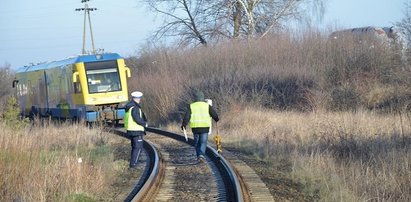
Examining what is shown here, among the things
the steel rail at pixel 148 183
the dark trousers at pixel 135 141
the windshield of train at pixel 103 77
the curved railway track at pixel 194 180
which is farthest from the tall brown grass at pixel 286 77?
the dark trousers at pixel 135 141

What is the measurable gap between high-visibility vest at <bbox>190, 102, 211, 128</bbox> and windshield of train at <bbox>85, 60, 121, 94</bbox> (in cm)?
1434

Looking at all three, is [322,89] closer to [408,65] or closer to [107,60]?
[408,65]

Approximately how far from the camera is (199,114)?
15219 millimetres

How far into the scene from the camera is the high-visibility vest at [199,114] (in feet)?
49.8

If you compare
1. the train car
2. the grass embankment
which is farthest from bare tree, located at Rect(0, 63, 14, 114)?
the train car

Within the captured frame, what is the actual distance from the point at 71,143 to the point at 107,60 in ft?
30.5

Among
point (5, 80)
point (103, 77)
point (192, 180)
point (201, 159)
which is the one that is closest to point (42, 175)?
point (192, 180)

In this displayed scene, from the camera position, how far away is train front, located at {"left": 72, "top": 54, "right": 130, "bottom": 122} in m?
28.5

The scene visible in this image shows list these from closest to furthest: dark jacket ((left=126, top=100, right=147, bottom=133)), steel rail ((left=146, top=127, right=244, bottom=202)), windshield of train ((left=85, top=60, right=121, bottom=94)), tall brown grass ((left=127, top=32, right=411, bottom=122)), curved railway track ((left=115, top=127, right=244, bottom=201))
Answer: steel rail ((left=146, top=127, right=244, bottom=202)) → curved railway track ((left=115, top=127, right=244, bottom=201)) → dark jacket ((left=126, top=100, right=147, bottom=133)) → windshield of train ((left=85, top=60, right=121, bottom=94)) → tall brown grass ((left=127, top=32, right=411, bottom=122))

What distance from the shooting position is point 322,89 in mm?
31688

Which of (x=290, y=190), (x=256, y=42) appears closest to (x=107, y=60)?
(x=256, y=42)

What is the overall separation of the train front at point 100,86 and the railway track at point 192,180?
10913 mm

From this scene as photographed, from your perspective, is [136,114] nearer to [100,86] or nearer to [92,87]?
[92,87]

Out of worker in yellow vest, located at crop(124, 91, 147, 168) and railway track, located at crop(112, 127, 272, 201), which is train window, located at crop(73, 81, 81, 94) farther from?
worker in yellow vest, located at crop(124, 91, 147, 168)
